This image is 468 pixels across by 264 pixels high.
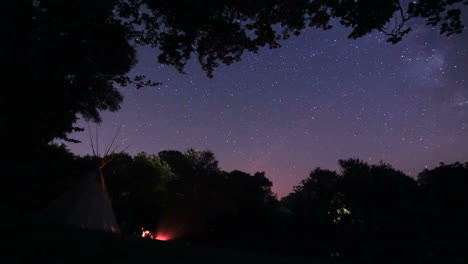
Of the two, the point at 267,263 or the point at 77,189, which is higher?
the point at 77,189

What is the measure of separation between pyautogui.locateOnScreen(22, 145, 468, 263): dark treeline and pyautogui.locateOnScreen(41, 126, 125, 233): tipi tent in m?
2.39

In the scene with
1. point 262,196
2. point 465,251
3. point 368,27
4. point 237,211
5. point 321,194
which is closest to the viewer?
point 368,27

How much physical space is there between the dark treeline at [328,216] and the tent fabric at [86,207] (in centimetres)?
A: 242

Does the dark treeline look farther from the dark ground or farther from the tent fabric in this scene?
the dark ground

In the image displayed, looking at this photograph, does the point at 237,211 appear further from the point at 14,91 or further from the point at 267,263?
the point at 14,91

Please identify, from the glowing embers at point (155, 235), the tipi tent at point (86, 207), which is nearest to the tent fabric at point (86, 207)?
the tipi tent at point (86, 207)

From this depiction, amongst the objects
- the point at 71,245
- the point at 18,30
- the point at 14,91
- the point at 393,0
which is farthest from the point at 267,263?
the point at 18,30

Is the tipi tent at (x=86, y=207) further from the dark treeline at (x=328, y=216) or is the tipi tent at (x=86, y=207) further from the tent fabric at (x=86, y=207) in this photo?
the dark treeline at (x=328, y=216)

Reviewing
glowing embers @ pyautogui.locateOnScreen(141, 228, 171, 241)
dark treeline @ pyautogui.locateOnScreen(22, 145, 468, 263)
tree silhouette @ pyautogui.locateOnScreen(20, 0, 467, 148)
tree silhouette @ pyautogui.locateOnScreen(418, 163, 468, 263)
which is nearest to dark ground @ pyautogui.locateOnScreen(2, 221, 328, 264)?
tree silhouette @ pyautogui.locateOnScreen(20, 0, 467, 148)

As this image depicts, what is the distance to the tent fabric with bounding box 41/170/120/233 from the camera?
15031 millimetres

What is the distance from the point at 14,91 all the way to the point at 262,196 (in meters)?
25.6

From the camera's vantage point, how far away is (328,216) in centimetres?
2606

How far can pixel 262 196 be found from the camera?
31.8 metres

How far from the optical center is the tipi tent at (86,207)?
1503 cm
